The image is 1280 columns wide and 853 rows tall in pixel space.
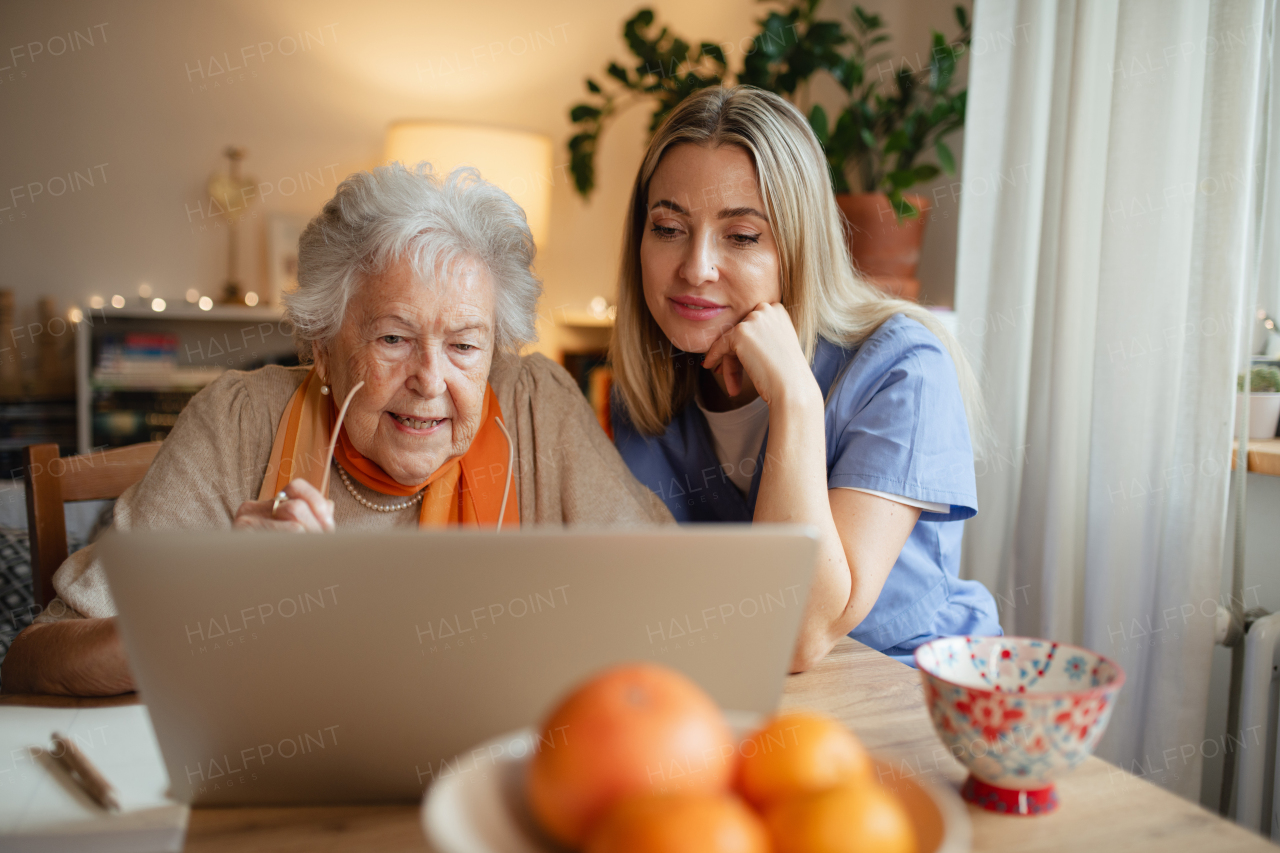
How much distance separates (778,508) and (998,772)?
56 cm

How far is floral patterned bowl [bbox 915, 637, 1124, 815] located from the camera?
58cm

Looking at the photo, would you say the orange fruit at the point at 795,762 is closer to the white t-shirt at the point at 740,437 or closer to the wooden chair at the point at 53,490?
the white t-shirt at the point at 740,437

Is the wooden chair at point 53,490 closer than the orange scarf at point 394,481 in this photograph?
No

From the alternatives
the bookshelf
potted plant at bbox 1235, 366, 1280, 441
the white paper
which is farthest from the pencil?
the bookshelf

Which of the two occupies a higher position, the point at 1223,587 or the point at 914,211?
the point at 914,211

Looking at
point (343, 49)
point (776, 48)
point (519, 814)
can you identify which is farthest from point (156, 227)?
point (519, 814)

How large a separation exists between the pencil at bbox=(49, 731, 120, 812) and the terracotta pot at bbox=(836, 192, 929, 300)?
1.99 metres

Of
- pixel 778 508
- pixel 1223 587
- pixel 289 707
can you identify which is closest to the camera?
pixel 289 707

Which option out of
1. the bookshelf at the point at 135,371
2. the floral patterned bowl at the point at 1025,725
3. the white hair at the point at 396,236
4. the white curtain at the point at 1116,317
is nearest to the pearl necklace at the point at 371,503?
the white hair at the point at 396,236

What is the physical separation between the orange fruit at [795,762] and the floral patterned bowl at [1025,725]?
0.17 metres

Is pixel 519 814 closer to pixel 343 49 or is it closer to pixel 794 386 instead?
pixel 794 386

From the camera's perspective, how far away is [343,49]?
367cm

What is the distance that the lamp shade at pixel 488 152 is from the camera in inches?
124

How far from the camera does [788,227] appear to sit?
1341 millimetres
